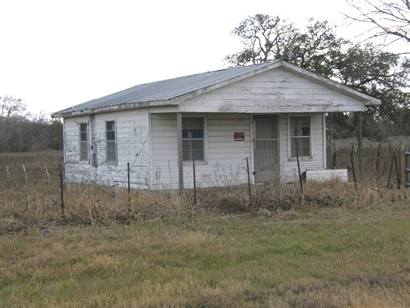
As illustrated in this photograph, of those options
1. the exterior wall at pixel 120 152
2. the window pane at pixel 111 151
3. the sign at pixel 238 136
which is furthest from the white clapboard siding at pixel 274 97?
the window pane at pixel 111 151

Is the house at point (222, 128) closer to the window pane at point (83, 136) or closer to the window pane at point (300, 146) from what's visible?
the window pane at point (300, 146)

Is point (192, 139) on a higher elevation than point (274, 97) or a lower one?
lower

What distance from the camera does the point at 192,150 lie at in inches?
680

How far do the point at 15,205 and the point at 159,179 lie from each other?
235 inches

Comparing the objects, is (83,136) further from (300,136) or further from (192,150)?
(300,136)

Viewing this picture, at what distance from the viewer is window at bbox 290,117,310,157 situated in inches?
743

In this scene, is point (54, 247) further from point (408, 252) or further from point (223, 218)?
point (408, 252)

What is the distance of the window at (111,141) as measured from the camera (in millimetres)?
18797

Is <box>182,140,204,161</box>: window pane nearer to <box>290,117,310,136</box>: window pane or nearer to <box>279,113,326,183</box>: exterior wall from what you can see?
<box>279,113,326,183</box>: exterior wall

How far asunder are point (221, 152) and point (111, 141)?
12.1 feet

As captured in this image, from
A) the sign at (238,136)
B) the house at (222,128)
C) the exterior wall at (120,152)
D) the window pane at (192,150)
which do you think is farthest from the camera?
the sign at (238,136)

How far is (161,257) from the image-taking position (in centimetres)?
806

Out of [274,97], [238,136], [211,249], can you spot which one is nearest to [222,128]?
[238,136]

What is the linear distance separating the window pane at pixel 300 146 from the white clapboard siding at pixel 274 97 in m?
1.64
